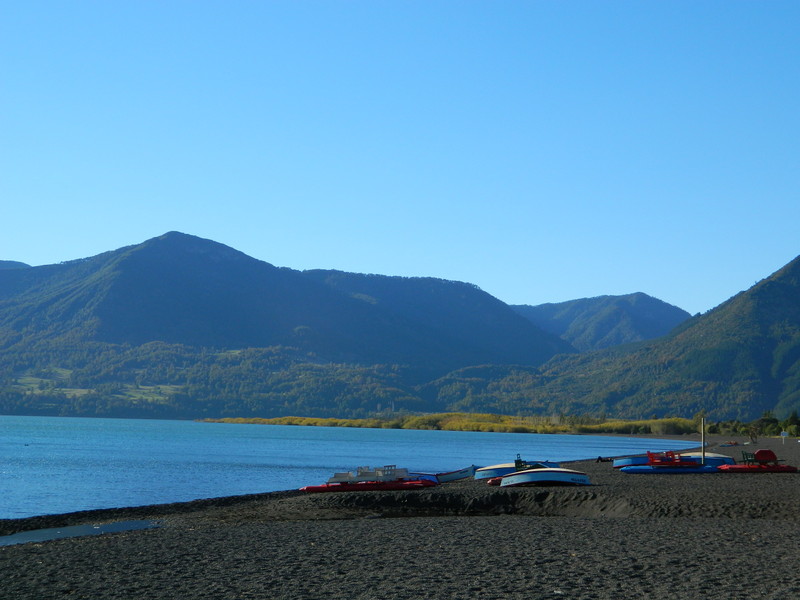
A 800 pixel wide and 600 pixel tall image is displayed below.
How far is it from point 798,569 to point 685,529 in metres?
6.31

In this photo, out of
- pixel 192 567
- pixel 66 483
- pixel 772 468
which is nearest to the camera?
pixel 192 567

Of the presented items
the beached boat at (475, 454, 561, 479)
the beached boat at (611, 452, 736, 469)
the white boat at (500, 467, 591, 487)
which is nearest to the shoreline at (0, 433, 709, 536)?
the white boat at (500, 467, 591, 487)

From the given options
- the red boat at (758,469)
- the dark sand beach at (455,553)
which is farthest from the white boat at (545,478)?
the red boat at (758,469)

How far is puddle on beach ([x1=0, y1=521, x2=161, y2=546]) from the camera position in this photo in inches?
1134

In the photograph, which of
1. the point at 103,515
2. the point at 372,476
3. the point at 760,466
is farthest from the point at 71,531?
the point at 760,466

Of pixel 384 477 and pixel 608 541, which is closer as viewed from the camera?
pixel 608 541

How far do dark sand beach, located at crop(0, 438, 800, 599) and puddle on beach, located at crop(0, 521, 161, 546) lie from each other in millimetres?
944

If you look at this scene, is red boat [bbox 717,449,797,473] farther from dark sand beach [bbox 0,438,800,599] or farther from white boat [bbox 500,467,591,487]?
dark sand beach [bbox 0,438,800,599]

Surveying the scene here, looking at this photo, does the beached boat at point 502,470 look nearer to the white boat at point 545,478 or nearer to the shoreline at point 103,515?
the white boat at point 545,478

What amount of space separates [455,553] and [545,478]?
18771 millimetres

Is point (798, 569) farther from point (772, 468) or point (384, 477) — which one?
point (772, 468)

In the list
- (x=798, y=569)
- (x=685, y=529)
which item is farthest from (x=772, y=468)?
(x=798, y=569)

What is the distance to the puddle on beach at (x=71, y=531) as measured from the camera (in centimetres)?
2880

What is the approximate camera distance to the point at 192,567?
19.3 meters
